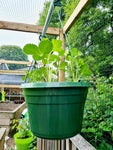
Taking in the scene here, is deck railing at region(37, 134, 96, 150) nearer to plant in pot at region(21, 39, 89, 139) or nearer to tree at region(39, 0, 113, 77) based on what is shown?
plant in pot at region(21, 39, 89, 139)

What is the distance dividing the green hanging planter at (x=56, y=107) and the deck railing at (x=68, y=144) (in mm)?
285

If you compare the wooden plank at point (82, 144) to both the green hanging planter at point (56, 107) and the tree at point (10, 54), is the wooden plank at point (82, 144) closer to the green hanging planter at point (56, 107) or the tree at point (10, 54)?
the green hanging planter at point (56, 107)

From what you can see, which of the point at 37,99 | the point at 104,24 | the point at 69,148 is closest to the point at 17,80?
the point at 104,24

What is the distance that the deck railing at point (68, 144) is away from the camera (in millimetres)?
602

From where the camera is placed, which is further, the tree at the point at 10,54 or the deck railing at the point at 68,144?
the tree at the point at 10,54

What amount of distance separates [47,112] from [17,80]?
5.16 meters

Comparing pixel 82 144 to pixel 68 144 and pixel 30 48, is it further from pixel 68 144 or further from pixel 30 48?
pixel 30 48

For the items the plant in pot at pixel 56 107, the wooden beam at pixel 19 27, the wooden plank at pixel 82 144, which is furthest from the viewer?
the wooden beam at pixel 19 27

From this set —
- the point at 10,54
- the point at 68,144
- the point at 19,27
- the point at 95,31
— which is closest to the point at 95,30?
the point at 95,31

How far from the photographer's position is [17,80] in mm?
5234

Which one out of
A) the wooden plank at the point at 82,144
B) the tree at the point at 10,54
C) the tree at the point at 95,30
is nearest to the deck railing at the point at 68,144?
the wooden plank at the point at 82,144

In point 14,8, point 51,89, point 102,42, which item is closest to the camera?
point 51,89

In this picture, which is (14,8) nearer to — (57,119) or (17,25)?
(17,25)

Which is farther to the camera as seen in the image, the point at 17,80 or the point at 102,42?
the point at 17,80
